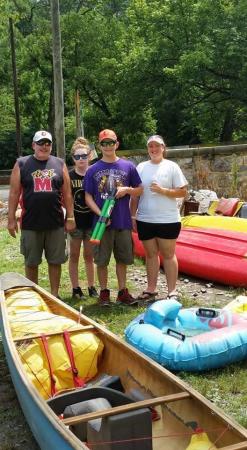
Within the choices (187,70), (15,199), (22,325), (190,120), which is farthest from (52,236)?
(190,120)

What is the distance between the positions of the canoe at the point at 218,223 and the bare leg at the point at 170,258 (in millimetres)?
2120

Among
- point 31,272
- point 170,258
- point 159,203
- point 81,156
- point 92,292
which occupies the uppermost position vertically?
point 81,156

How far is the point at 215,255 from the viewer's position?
7.46 metres

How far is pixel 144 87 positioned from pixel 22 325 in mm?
24181

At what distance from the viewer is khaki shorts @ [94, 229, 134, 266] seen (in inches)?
241

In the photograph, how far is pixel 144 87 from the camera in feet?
89.7

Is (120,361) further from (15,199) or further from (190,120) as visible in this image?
(190,120)

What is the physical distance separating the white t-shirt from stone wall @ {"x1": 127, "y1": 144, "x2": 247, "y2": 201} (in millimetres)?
6001

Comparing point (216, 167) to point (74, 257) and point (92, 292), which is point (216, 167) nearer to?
point (92, 292)

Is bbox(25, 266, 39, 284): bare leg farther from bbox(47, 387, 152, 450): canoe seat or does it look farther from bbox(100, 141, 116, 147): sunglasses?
bbox(47, 387, 152, 450): canoe seat

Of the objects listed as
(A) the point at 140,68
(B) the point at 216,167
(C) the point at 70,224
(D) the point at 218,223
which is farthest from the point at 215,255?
(A) the point at 140,68

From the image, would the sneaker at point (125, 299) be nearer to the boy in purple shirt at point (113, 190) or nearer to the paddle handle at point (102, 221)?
the boy in purple shirt at point (113, 190)

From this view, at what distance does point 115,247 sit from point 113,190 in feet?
2.14

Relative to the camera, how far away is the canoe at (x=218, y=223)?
8203 millimetres
